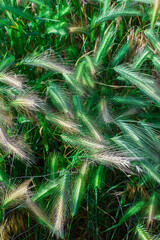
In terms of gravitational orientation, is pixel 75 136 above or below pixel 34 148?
above

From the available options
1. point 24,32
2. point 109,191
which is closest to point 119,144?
point 109,191

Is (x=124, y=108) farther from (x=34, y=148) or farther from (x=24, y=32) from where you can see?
(x=24, y=32)

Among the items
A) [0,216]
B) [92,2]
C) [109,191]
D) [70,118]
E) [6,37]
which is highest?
[92,2]

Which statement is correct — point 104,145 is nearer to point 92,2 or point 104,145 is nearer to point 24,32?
point 24,32

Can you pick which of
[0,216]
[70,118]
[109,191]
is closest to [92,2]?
[70,118]

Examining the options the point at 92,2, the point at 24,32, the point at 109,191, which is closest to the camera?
the point at 109,191

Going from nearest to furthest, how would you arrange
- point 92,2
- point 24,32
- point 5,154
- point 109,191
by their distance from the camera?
point 5,154 < point 109,191 < point 24,32 < point 92,2

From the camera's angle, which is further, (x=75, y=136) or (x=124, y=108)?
(x=124, y=108)
